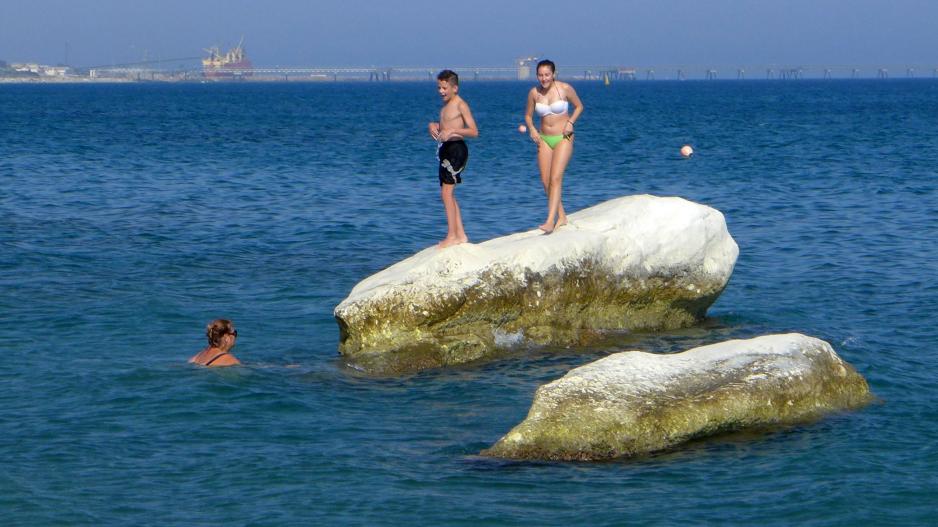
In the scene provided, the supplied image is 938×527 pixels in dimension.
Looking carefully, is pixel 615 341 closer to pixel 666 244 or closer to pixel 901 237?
pixel 666 244

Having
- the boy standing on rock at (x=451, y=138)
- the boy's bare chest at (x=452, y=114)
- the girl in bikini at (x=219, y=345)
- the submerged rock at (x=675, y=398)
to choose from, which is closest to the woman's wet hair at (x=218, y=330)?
the girl in bikini at (x=219, y=345)

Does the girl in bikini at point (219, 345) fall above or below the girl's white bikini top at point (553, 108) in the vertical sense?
below

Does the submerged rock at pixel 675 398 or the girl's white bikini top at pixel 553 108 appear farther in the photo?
the girl's white bikini top at pixel 553 108

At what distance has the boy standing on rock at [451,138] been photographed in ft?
42.3

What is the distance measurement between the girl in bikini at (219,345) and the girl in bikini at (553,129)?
370 centimetres

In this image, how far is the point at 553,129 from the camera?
13.9 m

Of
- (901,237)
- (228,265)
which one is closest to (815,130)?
(901,237)

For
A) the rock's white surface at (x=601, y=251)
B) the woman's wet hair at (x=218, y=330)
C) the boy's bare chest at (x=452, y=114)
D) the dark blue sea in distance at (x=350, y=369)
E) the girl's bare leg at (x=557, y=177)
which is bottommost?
the dark blue sea in distance at (x=350, y=369)

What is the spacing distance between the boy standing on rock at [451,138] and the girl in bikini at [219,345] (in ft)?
8.04

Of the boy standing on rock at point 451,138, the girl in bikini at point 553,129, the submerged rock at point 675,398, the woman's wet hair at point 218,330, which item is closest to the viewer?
the submerged rock at point 675,398

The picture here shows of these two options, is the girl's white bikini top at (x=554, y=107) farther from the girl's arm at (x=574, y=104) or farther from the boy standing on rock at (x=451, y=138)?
the boy standing on rock at (x=451, y=138)

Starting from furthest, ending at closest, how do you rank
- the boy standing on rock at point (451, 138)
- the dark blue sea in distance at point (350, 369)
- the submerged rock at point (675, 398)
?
1. the boy standing on rock at point (451, 138)
2. the submerged rock at point (675, 398)
3. the dark blue sea in distance at point (350, 369)

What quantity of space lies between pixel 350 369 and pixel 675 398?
3.81 metres

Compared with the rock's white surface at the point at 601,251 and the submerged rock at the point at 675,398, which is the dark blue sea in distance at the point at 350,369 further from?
the rock's white surface at the point at 601,251
